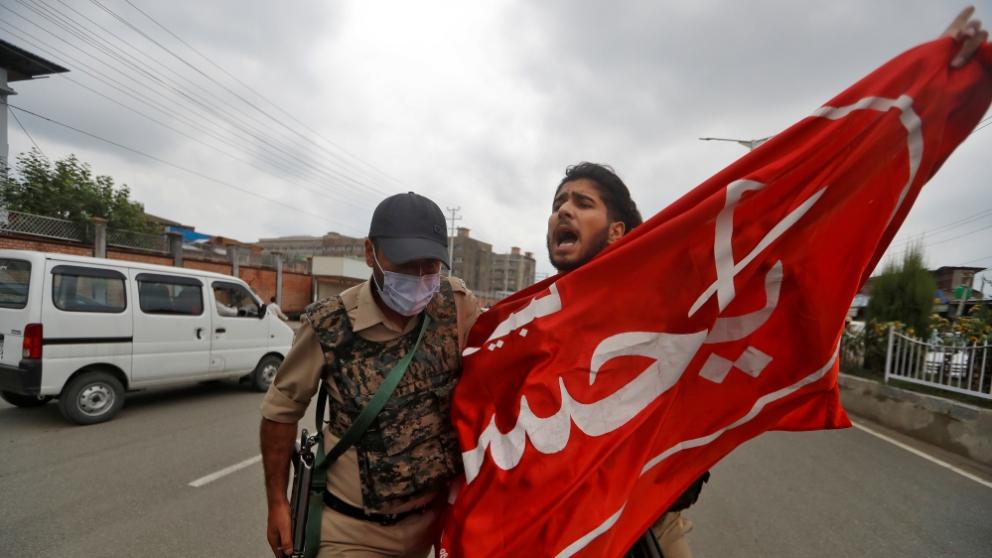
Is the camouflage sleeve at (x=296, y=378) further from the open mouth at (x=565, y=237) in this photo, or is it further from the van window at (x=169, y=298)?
the van window at (x=169, y=298)

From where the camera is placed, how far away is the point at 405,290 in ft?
5.41

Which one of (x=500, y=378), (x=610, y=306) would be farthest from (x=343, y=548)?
(x=610, y=306)

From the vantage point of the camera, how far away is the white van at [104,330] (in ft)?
15.2

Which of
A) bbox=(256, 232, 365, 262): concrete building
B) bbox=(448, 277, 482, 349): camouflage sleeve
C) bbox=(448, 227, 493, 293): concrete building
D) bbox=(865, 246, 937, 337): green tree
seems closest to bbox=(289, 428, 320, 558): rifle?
bbox=(448, 277, 482, 349): camouflage sleeve

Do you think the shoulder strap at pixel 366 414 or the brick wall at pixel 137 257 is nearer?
the shoulder strap at pixel 366 414

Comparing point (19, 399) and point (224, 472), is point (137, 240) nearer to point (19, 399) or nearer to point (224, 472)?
point (19, 399)

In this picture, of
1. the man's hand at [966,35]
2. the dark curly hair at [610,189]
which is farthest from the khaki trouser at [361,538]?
the man's hand at [966,35]

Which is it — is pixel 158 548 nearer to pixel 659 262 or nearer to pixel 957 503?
pixel 659 262

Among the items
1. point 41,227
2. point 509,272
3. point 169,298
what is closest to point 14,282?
point 169,298

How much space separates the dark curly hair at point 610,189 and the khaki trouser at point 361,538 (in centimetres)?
149

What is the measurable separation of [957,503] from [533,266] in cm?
9118

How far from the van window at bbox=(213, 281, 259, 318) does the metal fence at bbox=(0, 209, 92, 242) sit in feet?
34.6

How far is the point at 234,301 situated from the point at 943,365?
10.4 m

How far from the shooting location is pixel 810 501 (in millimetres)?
3631
